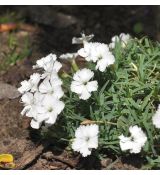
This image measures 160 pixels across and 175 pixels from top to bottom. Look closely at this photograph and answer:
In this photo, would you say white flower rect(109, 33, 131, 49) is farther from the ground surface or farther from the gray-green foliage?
the ground surface

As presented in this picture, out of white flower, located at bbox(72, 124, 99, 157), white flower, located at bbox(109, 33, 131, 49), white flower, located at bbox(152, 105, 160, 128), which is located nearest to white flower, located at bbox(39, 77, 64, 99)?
white flower, located at bbox(72, 124, 99, 157)

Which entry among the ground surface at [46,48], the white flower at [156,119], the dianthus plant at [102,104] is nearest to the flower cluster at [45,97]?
the dianthus plant at [102,104]

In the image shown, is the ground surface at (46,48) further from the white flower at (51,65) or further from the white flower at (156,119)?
the white flower at (51,65)

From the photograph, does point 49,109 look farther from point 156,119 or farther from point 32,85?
point 156,119

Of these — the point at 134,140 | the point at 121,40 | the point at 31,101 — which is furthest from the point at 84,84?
the point at 121,40
